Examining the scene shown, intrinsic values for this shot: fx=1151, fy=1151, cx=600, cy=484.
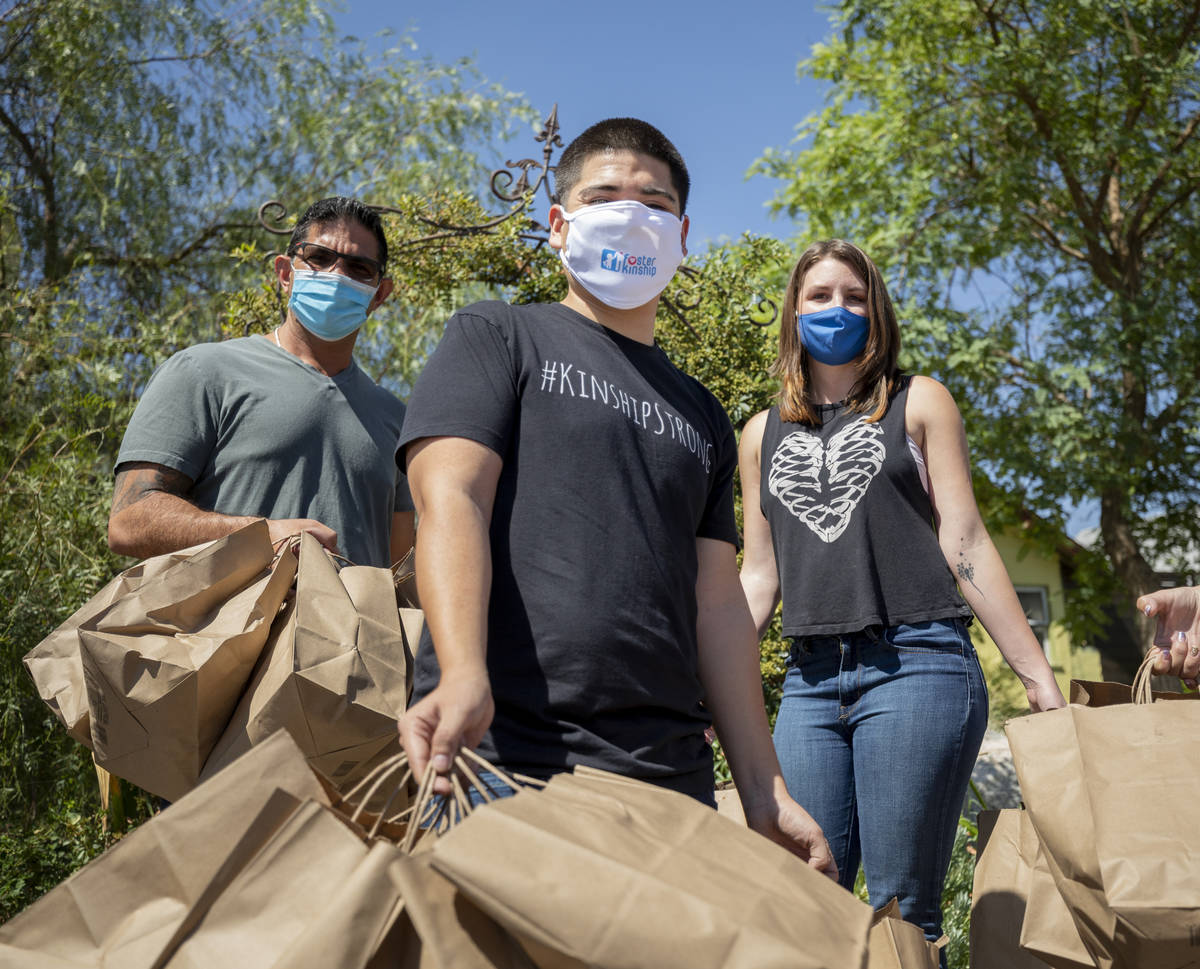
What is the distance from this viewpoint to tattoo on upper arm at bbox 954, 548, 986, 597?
2.72m

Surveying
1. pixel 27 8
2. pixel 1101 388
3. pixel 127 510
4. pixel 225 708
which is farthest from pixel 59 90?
pixel 1101 388

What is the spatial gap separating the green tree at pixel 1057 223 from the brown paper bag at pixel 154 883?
11.1 m

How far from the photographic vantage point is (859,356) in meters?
3.07

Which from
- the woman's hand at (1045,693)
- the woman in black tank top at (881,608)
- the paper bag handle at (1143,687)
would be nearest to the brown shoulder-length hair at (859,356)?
the woman in black tank top at (881,608)

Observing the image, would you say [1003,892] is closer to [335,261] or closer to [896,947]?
[896,947]

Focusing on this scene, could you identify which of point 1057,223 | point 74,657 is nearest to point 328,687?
point 74,657

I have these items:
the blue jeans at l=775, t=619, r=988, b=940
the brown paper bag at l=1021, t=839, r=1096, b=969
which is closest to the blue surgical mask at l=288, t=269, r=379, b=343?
the blue jeans at l=775, t=619, r=988, b=940

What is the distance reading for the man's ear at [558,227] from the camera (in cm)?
211

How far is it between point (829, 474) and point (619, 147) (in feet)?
3.66

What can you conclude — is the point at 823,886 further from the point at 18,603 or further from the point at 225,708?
the point at 18,603

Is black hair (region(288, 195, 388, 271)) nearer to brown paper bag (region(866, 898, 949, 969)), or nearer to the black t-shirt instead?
the black t-shirt

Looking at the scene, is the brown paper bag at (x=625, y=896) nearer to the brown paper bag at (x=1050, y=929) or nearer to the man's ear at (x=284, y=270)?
the brown paper bag at (x=1050, y=929)

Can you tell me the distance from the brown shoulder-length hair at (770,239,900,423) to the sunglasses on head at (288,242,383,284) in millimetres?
1186

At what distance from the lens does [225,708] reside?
2.23 m
